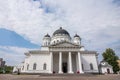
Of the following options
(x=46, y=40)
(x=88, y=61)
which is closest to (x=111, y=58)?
(x=88, y=61)

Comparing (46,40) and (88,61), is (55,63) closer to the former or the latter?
(88,61)

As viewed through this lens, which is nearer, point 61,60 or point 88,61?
point 61,60

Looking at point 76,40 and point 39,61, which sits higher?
point 76,40

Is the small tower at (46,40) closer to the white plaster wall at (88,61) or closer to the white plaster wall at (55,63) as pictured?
the white plaster wall at (55,63)

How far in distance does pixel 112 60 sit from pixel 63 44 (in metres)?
21.2

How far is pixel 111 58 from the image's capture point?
4591 centimetres

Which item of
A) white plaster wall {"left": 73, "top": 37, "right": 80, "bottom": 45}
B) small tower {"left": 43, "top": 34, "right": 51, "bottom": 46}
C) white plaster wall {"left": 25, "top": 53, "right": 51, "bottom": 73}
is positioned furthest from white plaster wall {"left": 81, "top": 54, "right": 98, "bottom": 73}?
small tower {"left": 43, "top": 34, "right": 51, "bottom": 46}

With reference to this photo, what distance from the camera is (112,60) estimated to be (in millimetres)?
45594

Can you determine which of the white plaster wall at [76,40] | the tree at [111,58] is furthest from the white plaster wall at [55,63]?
the tree at [111,58]

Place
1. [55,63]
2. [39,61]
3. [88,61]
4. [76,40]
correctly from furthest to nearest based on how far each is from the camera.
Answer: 1. [76,40]
2. [88,61]
3. [55,63]
4. [39,61]

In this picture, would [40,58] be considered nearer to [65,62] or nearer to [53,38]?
[65,62]

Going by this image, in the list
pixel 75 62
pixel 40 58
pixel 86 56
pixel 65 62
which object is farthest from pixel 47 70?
pixel 86 56

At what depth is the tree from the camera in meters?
45.1

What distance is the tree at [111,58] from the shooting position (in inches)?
1775
